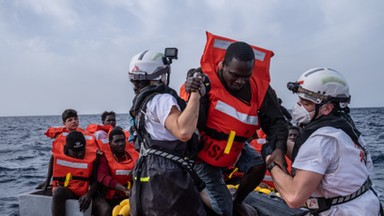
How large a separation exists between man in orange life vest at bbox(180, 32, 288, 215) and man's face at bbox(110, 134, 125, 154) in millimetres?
3038

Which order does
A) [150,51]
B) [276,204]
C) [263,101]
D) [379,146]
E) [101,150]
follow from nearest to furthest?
[150,51] → [263,101] → [276,204] → [101,150] → [379,146]

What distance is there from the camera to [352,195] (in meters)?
3.19

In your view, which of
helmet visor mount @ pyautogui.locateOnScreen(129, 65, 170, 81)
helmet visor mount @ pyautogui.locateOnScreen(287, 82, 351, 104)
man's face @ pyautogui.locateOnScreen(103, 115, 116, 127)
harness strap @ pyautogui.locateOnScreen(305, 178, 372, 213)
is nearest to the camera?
harness strap @ pyautogui.locateOnScreen(305, 178, 372, 213)

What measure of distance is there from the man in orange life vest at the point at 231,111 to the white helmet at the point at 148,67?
491mm

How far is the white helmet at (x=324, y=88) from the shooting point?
3.32 m

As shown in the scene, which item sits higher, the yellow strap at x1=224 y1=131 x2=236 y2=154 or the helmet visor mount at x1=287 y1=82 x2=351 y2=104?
the helmet visor mount at x1=287 y1=82 x2=351 y2=104

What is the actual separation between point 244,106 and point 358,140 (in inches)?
41.1

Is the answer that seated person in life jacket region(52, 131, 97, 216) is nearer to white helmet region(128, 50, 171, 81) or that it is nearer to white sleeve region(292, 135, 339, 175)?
white helmet region(128, 50, 171, 81)

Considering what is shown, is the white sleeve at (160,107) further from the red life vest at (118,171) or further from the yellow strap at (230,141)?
the red life vest at (118,171)

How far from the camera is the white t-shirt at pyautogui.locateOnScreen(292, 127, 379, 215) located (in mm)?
3084

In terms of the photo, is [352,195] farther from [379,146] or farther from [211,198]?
[379,146]

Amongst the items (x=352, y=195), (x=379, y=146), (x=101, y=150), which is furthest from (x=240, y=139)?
(x=379, y=146)

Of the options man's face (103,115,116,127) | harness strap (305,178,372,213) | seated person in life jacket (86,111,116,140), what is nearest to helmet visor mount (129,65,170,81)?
harness strap (305,178,372,213)

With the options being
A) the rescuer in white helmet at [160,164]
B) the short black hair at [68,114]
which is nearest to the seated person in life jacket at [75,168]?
the short black hair at [68,114]
